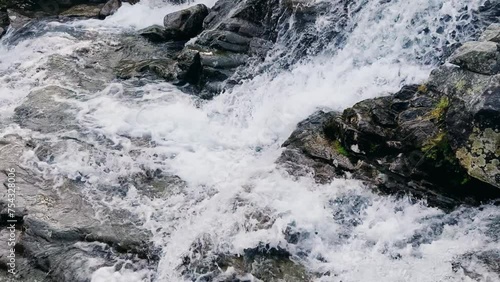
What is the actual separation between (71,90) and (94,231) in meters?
6.35

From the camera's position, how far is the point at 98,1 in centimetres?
2066

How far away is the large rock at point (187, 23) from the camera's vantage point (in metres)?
16.4

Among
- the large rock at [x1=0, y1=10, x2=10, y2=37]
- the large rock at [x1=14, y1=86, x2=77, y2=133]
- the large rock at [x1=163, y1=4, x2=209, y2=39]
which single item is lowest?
the large rock at [x1=14, y1=86, x2=77, y2=133]

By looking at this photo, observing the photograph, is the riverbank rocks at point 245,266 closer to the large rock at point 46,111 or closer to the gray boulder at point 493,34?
the gray boulder at point 493,34

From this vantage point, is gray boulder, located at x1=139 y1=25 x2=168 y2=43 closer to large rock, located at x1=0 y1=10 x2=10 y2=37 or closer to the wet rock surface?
large rock, located at x1=0 y1=10 x2=10 y2=37

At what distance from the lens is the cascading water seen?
8.16 metres

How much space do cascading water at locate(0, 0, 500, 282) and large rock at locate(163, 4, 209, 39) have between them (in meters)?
2.30

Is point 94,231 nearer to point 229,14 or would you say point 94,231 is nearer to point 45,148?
point 45,148

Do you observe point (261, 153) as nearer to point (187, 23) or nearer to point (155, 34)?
point (187, 23)

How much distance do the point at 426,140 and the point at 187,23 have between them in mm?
9767

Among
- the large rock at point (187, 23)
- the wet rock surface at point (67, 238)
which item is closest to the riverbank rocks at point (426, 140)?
the wet rock surface at point (67, 238)

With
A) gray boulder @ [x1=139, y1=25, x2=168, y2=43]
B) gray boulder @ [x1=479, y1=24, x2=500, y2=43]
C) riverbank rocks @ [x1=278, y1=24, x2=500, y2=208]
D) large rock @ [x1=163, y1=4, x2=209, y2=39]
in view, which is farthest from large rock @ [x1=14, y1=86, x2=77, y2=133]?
gray boulder @ [x1=479, y1=24, x2=500, y2=43]

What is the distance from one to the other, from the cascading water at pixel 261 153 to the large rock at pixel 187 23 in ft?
7.56

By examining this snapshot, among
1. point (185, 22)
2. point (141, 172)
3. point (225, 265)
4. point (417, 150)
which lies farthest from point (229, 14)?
point (225, 265)
